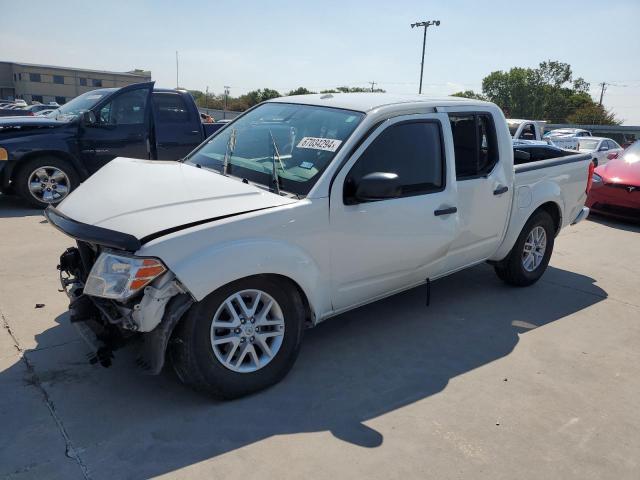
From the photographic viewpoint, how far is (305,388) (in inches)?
132

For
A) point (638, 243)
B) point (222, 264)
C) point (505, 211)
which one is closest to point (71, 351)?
point (222, 264)

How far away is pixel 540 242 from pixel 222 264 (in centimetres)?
384

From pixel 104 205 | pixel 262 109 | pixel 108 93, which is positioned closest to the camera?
pixel 104 205

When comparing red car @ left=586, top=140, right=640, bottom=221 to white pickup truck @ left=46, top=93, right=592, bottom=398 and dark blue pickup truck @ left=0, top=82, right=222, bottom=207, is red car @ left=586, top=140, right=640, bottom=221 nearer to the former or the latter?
white pickup truck @ left=46, top=93, right=592, bottom=398

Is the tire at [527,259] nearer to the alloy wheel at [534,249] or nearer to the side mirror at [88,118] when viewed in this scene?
the alloy wheel at [534,249]

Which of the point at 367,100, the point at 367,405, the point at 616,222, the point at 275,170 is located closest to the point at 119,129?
the point at 367,100

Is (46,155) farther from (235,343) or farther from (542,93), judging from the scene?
(542,93)

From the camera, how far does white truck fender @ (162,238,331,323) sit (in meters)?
2.79

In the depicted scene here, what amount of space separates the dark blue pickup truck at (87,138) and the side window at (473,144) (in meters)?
4.79

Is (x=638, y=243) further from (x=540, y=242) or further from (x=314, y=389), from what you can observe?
(x=314, y=389)

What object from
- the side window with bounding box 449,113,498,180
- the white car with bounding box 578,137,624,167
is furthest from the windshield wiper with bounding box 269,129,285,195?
the white car with bounding box 578,137,624,167

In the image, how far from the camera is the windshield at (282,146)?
11.4 ft

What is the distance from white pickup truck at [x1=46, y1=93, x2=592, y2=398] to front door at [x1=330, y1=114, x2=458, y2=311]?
0.04 feet

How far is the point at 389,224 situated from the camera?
145 inches
